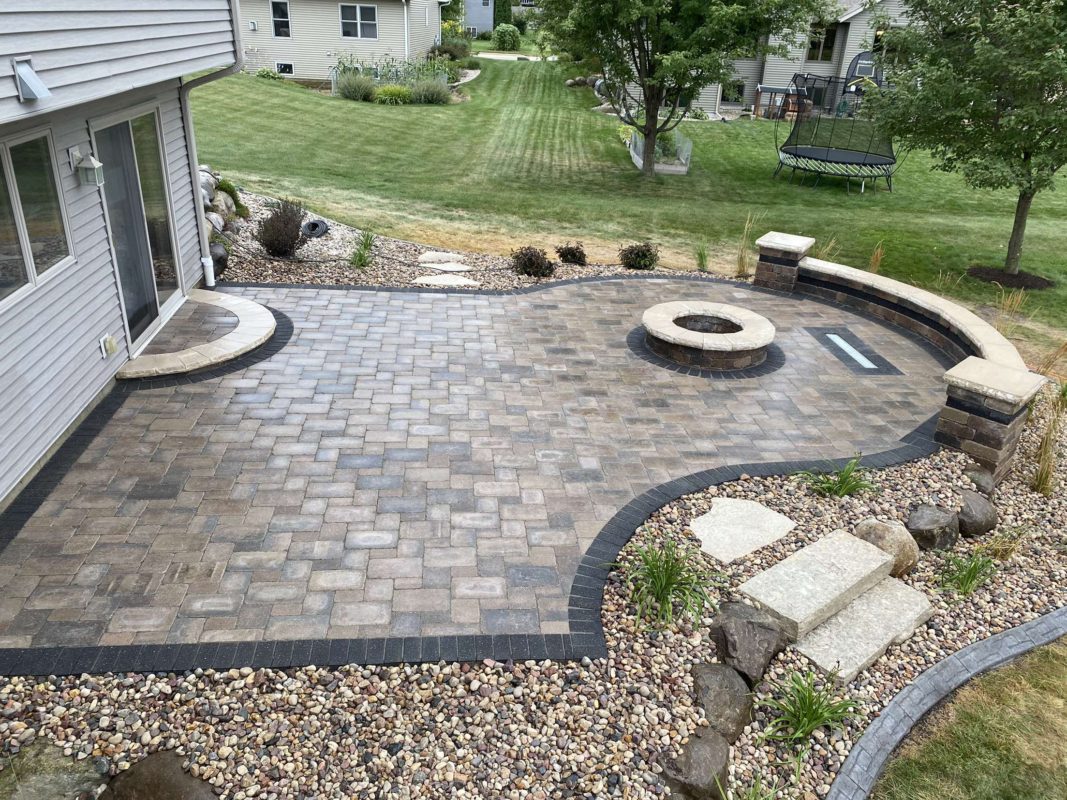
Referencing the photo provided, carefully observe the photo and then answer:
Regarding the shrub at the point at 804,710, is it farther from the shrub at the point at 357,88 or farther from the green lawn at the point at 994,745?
the shrub at the point at 357,88

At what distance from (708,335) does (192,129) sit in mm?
6249

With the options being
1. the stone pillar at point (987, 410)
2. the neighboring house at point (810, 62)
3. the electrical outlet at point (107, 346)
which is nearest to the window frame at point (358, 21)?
the neighboring house at point (810, 62)

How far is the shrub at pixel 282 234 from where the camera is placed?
10.3 meters

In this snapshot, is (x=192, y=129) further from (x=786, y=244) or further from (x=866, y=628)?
(x=866, y=628)

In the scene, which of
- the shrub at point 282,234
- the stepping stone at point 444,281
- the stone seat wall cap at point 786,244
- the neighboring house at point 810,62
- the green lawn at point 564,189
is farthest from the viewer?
the neighboring house at point 810,62

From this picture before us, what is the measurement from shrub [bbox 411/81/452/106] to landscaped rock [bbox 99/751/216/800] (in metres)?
26.0

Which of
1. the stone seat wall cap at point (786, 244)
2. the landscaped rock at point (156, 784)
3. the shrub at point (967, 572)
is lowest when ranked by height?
the shrub at point (967, 572)

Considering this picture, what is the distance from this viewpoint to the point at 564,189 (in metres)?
17.9

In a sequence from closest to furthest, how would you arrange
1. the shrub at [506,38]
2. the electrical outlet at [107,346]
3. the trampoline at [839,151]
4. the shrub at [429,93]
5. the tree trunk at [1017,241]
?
the electrical outlet at [107,346], the tree trunk at [1017,241], the trampoline at [839,151], the shrub at [429,93], the shrub at [506,38]

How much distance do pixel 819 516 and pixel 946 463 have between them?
5.01 ft

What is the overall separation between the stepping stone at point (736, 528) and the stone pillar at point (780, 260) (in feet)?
17.4

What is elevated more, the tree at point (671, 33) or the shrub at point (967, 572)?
the tree at point (671, 33)

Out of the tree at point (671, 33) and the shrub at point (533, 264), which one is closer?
the shrub at point (533, 264)

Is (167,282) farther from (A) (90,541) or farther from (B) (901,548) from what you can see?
(B) (901,548)
